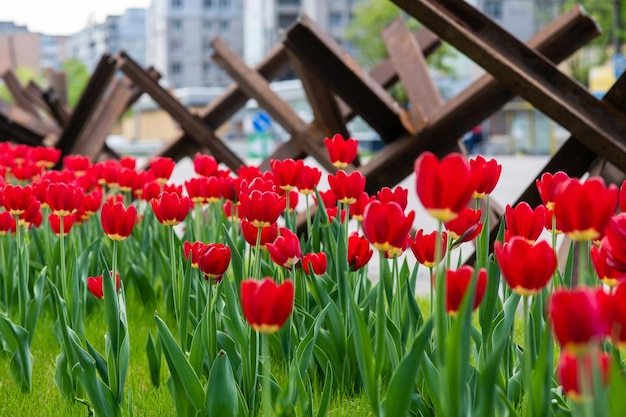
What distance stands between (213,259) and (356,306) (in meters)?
0.40

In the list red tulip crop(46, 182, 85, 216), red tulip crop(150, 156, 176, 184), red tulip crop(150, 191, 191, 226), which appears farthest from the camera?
red tulip crop(150, 156, 176, 184)

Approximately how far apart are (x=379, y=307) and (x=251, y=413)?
0.51m

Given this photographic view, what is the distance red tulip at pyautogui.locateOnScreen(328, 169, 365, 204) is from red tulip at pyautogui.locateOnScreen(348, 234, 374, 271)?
89 mm

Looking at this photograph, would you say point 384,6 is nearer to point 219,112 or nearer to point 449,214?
point 219,112

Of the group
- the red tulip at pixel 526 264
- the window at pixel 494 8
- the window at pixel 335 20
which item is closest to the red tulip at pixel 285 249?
the red tulip at pixel 526 264

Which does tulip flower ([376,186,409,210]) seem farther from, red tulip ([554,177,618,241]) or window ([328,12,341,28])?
window ([328,12,341,28])

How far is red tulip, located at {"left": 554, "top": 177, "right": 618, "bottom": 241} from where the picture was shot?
1.08 meters

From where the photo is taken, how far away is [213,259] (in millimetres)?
1686

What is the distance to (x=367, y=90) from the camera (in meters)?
3.93

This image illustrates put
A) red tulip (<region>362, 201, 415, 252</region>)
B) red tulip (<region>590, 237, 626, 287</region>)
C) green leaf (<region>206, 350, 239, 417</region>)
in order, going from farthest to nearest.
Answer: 1. green leaf (<region>206, 350, 239, 417</region>)
2. red tulip (<region>590, 237, 626, 287</region>)
3. red tulip (<region>362, 201, 415, 252</region>)

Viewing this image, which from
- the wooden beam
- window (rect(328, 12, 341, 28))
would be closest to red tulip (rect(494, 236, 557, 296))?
the wooden beam

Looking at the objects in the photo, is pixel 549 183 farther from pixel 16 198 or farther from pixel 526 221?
pixel 16 198

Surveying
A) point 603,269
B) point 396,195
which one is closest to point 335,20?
point 396,195

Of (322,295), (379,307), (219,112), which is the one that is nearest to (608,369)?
(379,307)
